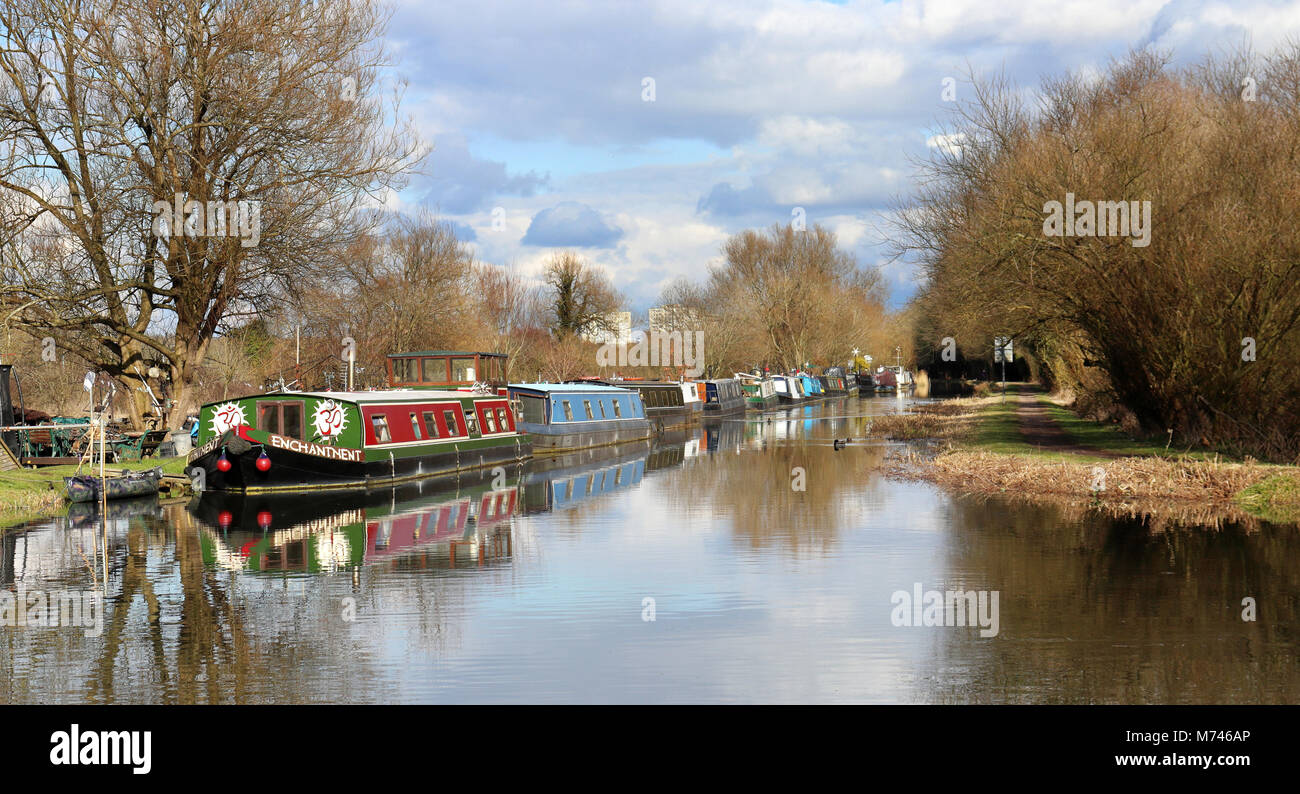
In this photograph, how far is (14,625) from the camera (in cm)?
1158

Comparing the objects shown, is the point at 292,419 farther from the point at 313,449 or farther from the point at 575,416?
the point at 575,416

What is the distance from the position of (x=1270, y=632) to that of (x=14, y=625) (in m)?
11.6

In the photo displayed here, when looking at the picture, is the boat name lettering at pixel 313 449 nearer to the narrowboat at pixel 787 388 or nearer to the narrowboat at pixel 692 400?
the narrowboat at pixel 692 400

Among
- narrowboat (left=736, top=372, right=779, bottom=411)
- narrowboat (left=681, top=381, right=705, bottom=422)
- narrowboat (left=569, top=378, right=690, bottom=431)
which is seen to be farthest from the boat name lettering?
narrowboat (left=736, top=372, right=779, bottom=411)

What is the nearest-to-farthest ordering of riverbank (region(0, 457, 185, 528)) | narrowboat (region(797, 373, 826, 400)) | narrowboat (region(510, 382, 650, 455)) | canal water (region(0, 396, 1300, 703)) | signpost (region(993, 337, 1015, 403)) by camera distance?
canal water (region(0, 396, 1300, 703)) → riverbank (region(0, 457, 185, 528)) → narrowboat (region(510, 382, 650, 455)) → signpost (region(993, 337, 1015, 403)) → narrowboat (region(797, 373, 826, 400))

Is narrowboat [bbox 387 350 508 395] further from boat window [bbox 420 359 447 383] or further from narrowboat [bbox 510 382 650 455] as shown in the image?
narrowboat [bbox 510 382 650 455]

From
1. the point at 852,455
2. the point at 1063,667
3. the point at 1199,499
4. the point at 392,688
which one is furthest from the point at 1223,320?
the point at 392,688

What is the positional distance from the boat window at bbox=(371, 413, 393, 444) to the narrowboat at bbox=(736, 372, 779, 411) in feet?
143

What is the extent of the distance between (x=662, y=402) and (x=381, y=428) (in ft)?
86.5

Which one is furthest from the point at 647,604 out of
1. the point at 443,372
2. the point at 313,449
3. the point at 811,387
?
the point at 811,387

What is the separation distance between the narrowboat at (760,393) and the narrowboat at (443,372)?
35262 mm

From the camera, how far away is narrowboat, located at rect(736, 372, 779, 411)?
70250 mm

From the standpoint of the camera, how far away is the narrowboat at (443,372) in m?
33.9

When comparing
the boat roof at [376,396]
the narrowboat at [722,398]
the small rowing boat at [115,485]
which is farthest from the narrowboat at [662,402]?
the small rowing boat at [115,485]
